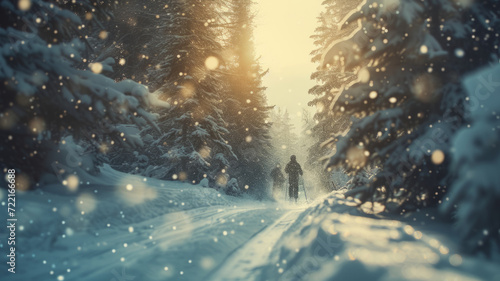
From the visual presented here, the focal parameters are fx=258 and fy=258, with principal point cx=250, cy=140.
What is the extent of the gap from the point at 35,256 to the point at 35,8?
4405mm

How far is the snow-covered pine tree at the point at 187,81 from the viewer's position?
518 inches

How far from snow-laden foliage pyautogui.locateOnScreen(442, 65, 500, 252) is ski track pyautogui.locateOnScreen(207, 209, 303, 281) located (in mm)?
2596

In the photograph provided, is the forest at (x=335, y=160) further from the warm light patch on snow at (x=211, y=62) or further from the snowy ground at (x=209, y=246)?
the warm light patch on snow at (x=211, y=62)

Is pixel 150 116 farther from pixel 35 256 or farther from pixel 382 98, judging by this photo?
pixel 382 98

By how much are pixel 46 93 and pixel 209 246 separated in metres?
3.90

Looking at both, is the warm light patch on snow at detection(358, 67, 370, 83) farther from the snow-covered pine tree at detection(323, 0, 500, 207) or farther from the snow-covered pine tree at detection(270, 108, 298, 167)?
the snow-covered pine tree at detection(270, 108, 298, 167)

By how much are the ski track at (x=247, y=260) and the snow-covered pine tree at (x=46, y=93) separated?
3.26 m

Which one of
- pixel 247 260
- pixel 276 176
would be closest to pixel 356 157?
pixel 247 260

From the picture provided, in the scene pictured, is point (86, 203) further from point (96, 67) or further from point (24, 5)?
point (24, 5)

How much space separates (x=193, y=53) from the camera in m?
13.4

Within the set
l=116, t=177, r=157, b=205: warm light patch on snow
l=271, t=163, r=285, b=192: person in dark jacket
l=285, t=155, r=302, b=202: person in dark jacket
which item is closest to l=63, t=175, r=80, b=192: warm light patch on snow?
l=116, t=177, r=157, b=205: warm light patch on snow

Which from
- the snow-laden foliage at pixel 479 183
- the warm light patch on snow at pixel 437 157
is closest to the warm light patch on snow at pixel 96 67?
the snow-laden foliage at pixel 479 183

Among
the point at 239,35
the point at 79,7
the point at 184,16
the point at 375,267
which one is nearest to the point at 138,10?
the point at 184,16

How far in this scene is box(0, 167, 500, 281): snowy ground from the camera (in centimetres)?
248
